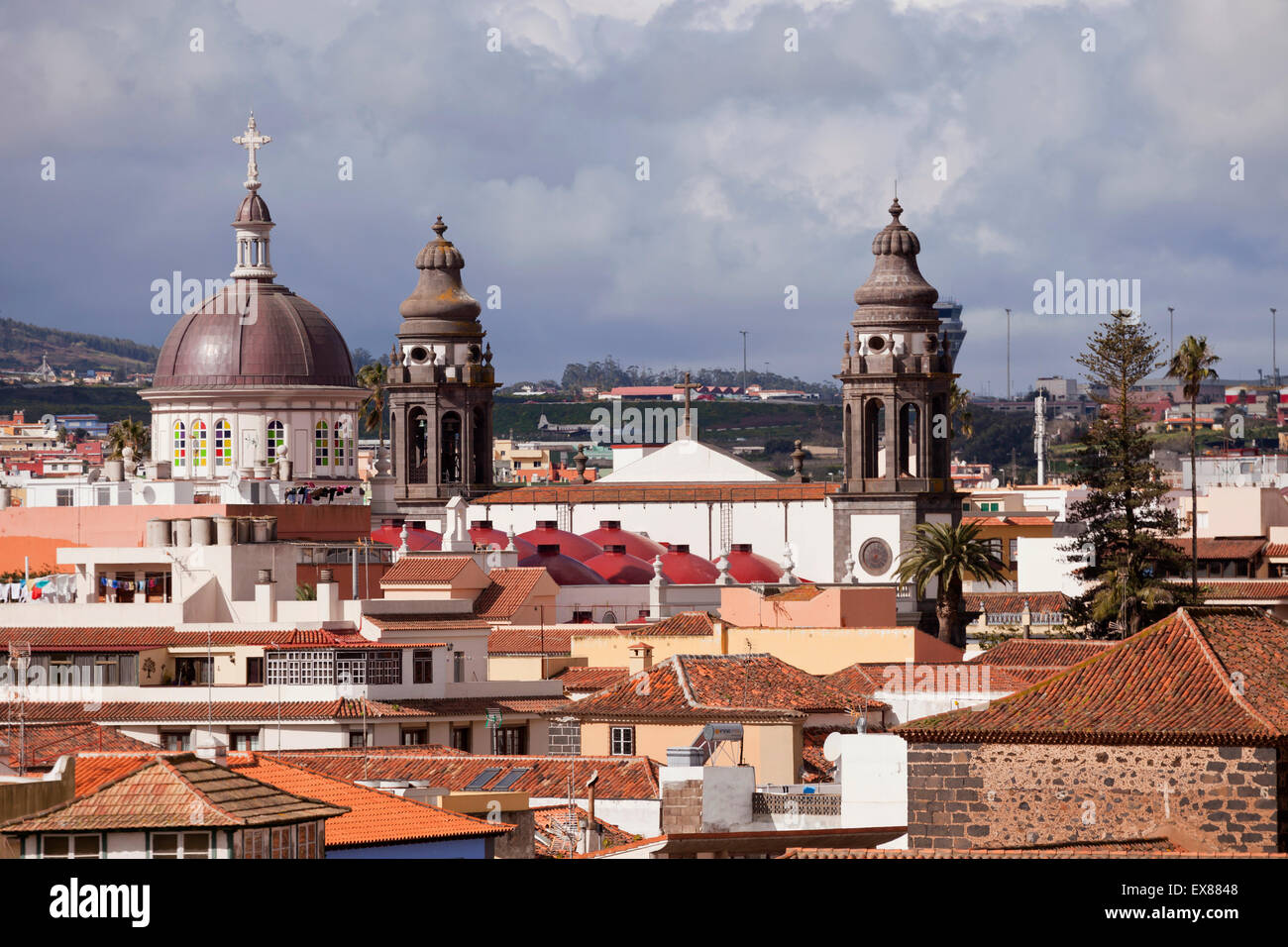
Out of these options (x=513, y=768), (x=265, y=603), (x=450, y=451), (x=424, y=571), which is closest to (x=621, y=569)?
(x=450, y=451)

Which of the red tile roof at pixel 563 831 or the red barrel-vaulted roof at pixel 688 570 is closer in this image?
the red tile roof at pixel 563 831

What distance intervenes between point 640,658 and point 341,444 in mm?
49480

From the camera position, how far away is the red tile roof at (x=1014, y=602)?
4625 inches

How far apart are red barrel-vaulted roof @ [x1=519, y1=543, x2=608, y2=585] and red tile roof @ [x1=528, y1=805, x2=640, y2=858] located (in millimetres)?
64462

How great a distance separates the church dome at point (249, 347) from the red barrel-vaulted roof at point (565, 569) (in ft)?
37.8

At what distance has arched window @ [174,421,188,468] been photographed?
115 m

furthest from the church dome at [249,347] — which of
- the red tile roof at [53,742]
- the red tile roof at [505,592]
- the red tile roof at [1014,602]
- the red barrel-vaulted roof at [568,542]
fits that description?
the red tile roof at [53,742]

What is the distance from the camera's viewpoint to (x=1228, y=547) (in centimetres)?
10831

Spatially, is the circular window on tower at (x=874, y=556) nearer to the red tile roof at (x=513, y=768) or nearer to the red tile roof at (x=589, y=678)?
the red tile roof at (x=589, y=678)

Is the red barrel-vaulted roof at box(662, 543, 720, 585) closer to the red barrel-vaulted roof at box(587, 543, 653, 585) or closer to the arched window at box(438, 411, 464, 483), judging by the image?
the red barrel-vaulted roof at box(587, 543, 653, 585)

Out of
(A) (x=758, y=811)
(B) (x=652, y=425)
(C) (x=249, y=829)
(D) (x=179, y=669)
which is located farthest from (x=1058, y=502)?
(C) (x=249, y=829)

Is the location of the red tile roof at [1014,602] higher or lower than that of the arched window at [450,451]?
lower

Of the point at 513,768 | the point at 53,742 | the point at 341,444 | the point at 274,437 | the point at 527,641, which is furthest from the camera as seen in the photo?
the point at 341,444

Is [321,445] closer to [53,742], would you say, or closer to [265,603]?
[265,603]
